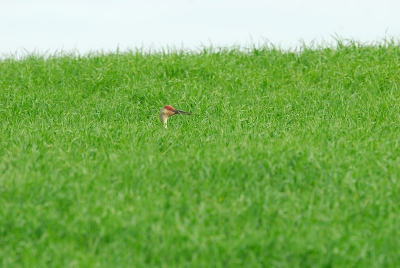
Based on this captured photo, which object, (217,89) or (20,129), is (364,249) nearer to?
(20,129)

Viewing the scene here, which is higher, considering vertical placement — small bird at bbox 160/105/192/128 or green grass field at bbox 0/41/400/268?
small bird at bbox 160/105/192/128

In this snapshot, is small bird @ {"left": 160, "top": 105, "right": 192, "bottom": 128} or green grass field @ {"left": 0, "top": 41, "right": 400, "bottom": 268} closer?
green grass field @ {"left": 0, "top": 41, "right": 400, "bottom": 268}

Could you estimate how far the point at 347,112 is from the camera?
922 cm

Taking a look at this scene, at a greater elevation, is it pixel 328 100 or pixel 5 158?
pixel 328 100

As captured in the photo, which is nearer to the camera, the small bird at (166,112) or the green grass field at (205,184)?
the green grass field at (205,184)

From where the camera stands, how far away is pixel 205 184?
562cm

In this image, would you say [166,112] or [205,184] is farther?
[166,112]

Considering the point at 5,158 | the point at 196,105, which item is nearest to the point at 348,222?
the point at 5,158

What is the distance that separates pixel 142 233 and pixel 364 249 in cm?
171

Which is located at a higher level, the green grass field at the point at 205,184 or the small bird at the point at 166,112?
the small bird at the point at 166,112

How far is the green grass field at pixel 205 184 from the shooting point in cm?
468

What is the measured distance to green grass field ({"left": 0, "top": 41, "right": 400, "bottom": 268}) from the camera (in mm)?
4676

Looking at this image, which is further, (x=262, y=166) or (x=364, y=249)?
(x=262, y=166)

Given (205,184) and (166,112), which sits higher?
(166,112)
